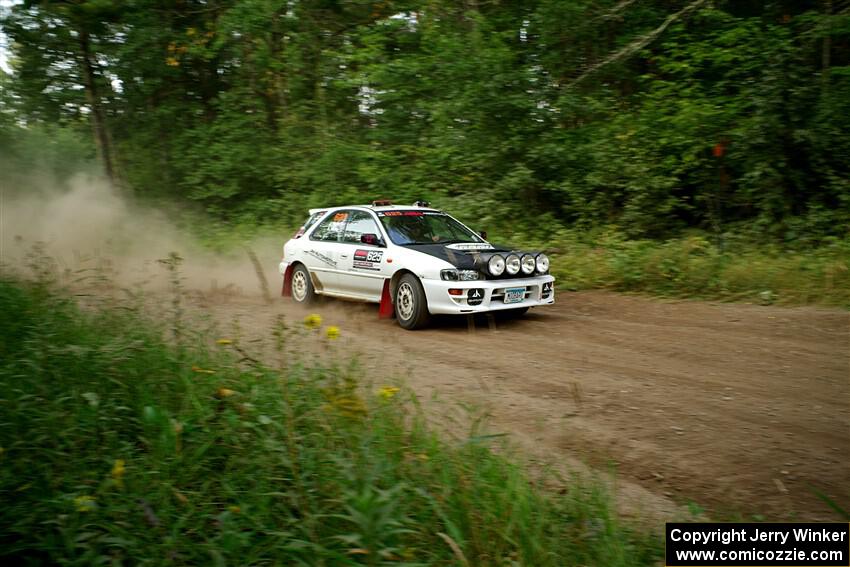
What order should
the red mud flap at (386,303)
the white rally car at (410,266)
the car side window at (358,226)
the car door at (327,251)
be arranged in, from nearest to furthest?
the white rally car at (410,266) → the red mud flap at (386,303) → the car side window at (358,226) → the car door at (327,251)

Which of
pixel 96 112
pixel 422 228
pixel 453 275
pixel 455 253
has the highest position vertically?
pixel 96 112

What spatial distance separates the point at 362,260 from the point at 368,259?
0.51 ft

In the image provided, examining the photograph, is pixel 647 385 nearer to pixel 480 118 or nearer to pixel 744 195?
pixel 744 195

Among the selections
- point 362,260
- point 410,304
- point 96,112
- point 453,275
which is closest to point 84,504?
point 453,275

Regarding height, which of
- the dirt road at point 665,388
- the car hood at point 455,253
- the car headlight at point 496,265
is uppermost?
the car hood at point 455,253

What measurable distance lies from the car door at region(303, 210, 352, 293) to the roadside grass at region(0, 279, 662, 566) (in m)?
5.92

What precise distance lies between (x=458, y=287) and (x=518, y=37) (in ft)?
37.4

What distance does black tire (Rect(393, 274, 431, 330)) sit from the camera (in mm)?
9406

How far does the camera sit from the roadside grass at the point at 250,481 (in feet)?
10.8

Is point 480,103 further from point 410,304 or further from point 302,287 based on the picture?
point 410,304

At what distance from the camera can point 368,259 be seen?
10.3 meters

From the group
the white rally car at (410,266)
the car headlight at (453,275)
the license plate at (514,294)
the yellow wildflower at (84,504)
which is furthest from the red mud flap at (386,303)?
the yellow wildflower at (84,504)

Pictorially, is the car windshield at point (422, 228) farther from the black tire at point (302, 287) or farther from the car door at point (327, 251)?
the black tire at point (302, 287)

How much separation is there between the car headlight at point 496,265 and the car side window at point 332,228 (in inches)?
109
